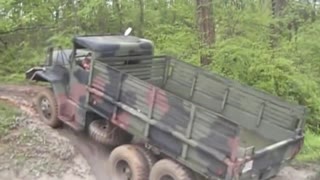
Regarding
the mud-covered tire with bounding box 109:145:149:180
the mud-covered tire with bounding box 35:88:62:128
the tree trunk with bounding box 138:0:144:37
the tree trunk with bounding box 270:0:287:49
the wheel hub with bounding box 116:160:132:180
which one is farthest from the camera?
the tree trunk with bounding box 138:0:144:37

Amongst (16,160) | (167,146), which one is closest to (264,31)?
(167,146)

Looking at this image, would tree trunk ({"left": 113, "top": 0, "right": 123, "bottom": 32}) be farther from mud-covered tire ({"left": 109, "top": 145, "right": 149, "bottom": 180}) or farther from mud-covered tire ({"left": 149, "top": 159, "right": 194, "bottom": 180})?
mud-covered tire ({"left": 149, "top": 159, "right": 194, "bottom": 180})

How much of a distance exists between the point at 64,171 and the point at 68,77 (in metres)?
1.60

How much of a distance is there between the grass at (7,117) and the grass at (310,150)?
15.9ft

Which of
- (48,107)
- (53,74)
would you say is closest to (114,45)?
(53,74)

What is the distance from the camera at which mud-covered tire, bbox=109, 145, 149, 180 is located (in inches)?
240

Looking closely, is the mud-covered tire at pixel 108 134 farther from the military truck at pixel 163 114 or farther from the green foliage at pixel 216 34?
the green foliage at pixel 216 34

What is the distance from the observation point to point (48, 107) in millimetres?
7668

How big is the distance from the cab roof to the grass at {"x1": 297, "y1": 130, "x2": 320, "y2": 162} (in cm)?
316

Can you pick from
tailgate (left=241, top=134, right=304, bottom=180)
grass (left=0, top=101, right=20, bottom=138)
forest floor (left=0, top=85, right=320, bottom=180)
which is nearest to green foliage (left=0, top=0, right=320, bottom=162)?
tailgate (left=241, top=134, right=304, bottom=180)

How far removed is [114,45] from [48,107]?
1673 mm

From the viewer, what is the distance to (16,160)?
21.6ft

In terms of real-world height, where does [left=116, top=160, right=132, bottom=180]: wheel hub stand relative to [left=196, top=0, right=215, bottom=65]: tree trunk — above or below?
below

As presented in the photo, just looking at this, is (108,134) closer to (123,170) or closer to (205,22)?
(123,170)
